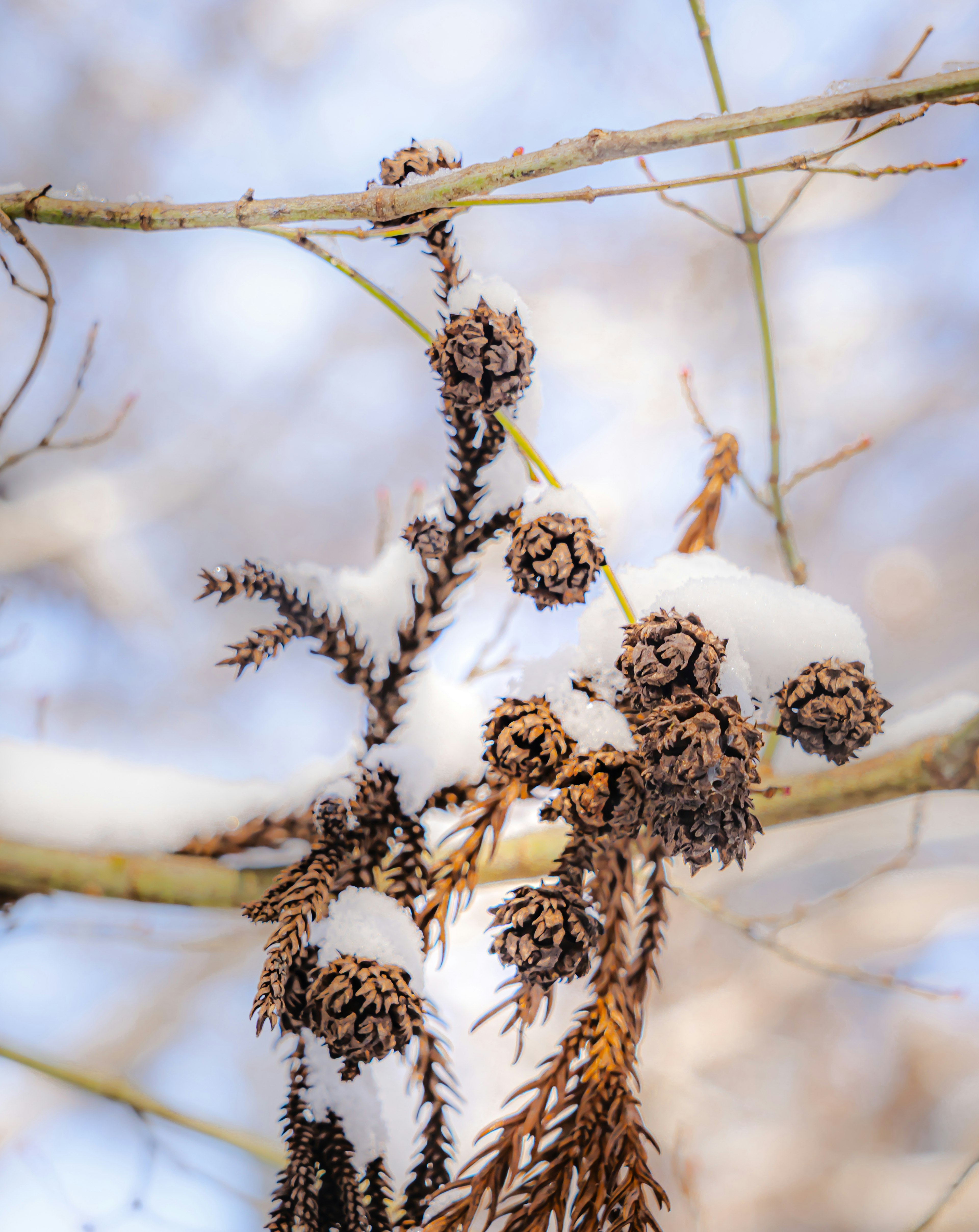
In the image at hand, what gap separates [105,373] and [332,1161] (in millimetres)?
921

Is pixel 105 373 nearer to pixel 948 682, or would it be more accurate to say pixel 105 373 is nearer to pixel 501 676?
pixel 501 676

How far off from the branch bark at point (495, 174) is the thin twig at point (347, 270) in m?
0.02

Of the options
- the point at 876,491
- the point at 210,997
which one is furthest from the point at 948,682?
the point at 210,997

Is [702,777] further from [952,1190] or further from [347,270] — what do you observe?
[952,1190]

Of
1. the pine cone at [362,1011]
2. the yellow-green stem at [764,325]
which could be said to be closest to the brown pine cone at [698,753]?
the pine cone at [362,1011]

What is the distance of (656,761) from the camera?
0.30 metres

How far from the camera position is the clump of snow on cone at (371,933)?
1.10ft

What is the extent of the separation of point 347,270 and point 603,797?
1.02 feet

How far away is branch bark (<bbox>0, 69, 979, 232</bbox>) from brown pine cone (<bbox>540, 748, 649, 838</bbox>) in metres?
0.25

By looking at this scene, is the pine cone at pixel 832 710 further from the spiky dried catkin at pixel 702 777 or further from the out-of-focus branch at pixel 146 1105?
the out-of-focus branch at pixel 146 1105

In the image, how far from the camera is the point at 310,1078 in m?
0.41

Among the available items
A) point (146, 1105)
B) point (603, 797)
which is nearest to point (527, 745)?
point (603, 797)

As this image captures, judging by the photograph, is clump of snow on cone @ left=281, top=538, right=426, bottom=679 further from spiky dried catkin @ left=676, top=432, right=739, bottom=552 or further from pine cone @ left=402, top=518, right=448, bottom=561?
spiky dried catkin @ left=676, top=432, right=739, bottom=552

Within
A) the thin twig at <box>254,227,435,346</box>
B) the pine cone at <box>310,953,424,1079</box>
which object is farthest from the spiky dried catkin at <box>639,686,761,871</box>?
the thin twig at <box>254,227,435,346</box>
